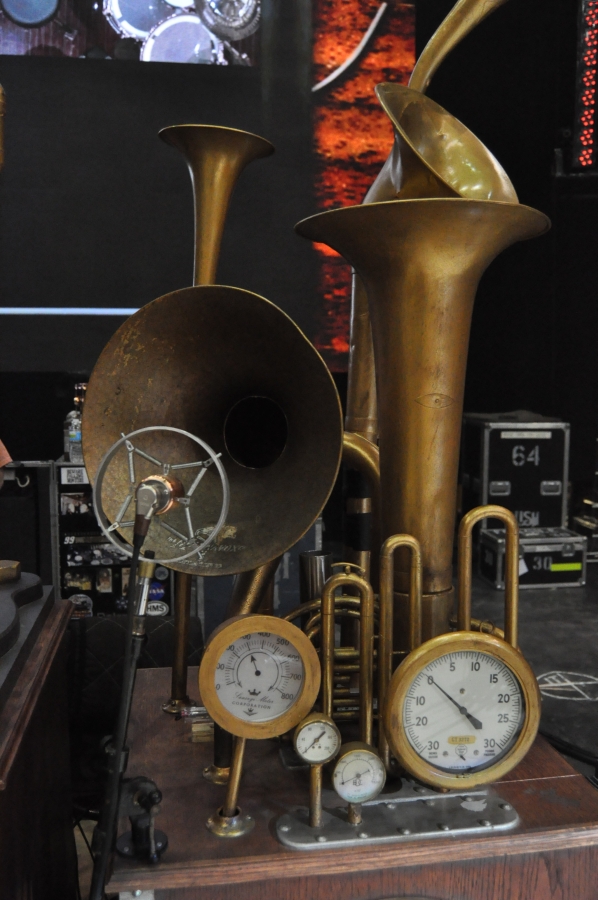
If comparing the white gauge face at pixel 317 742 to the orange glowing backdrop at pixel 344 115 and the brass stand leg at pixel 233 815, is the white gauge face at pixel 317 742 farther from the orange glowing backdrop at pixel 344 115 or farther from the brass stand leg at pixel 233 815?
the orange glowing backdrop at pixel 344 115

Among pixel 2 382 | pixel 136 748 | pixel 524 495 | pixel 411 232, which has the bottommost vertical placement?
pixel 524 495

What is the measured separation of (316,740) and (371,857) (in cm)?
16

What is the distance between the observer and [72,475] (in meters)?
3.80

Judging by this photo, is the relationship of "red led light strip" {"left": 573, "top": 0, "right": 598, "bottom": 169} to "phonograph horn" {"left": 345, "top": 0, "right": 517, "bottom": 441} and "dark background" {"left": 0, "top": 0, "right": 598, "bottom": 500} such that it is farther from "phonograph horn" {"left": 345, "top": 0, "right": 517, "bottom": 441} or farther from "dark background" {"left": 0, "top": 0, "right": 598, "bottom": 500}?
"phonograph horn" {"left": 345, "top": 0, "right": 517, "bottom": 441}

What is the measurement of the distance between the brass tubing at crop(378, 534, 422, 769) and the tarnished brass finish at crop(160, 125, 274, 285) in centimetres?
64

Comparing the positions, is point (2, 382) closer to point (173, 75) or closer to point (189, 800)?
point (173, 75)

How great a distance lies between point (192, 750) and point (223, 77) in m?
4.25

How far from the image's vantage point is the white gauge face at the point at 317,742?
3.30 ft

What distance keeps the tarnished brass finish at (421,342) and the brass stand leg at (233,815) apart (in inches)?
14.0

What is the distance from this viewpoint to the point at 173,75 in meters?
4.40

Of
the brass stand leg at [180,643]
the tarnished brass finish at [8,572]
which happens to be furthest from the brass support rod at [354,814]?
the tarnished brass finish at [8,572]

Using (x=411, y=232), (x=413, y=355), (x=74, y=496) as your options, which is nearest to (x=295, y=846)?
(x=413, y=355)

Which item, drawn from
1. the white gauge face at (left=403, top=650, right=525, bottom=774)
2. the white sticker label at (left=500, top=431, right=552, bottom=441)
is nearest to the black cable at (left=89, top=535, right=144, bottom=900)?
the white gauge face at (left=403, top=650, right=525, bottom=774)

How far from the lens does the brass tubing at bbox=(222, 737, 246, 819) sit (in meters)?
1.02
